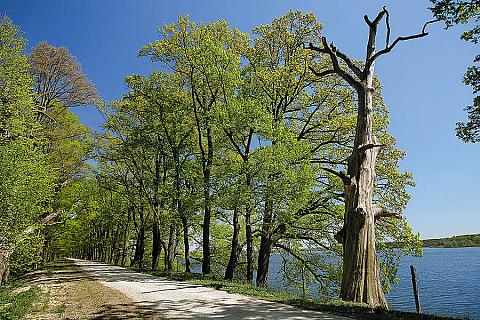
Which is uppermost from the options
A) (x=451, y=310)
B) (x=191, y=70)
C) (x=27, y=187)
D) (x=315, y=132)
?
(x=191, y=70)

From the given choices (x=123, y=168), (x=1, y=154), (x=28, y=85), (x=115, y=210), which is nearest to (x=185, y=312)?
(x=1, y=154)

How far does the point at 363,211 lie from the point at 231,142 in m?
10.9

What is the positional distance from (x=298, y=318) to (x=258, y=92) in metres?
14.2

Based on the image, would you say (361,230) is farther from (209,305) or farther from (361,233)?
(209,305)

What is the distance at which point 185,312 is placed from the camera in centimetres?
888

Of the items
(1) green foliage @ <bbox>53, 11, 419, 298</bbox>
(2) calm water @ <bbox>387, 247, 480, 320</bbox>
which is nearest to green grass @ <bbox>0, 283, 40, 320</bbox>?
(1) green foliage @ <bbox>53, 11, 419, 298</bbox>

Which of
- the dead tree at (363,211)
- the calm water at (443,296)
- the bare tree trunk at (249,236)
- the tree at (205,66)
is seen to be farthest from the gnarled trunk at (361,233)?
the calm water at (443,296)

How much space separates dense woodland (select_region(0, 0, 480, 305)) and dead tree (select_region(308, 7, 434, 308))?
66 millimetres

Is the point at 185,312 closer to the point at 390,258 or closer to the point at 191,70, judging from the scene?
A: the point at 390,258

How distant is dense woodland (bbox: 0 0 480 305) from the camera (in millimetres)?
15211

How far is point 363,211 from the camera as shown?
1032 centimetres

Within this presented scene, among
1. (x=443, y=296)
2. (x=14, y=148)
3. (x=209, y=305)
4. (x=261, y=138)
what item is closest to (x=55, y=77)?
(x=14, y=148)

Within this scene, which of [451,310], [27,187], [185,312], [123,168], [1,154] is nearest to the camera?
[185,312]

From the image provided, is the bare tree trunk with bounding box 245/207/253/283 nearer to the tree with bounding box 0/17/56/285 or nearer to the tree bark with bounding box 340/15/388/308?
the tree bark with bounding box 340/15/388/308
